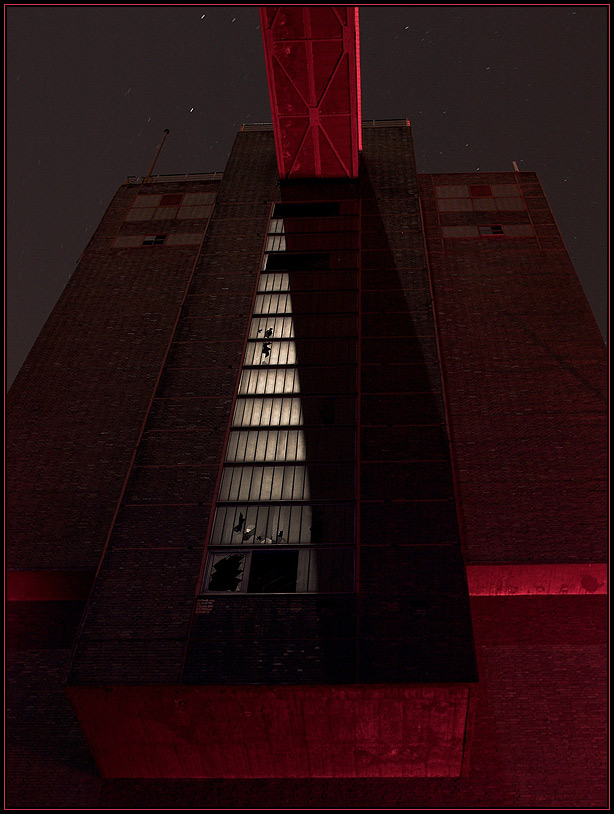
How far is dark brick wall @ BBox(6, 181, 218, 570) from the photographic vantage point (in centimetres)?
2475

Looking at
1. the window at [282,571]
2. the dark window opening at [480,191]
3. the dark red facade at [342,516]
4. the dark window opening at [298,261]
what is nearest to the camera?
the dark red facade at [342,516]

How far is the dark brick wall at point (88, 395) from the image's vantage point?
81.2ft

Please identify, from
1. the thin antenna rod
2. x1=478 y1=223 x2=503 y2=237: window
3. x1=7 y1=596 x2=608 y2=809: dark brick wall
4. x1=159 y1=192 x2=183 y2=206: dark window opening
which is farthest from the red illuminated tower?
the thin antenna rod

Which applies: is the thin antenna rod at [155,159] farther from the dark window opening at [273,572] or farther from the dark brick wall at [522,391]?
the dark window opening at [273,572]

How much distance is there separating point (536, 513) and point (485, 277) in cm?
1346

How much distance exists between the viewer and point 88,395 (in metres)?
29.5

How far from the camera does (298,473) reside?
2286 cm

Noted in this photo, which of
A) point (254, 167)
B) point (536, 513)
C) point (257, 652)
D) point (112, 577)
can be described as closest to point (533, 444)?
point (536, 513)

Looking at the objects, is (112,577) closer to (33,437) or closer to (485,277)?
(33,437)

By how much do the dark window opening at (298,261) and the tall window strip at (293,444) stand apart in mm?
45

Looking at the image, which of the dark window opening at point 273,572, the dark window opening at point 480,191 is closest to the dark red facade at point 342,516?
the dark window opening at point 273,572

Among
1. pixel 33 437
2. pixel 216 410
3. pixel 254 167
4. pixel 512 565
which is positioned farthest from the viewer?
pixel 254 167

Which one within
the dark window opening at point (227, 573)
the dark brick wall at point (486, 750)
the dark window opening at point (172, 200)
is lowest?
the dark brick wall at point (486, 750)

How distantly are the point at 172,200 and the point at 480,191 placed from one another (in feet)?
55.5
